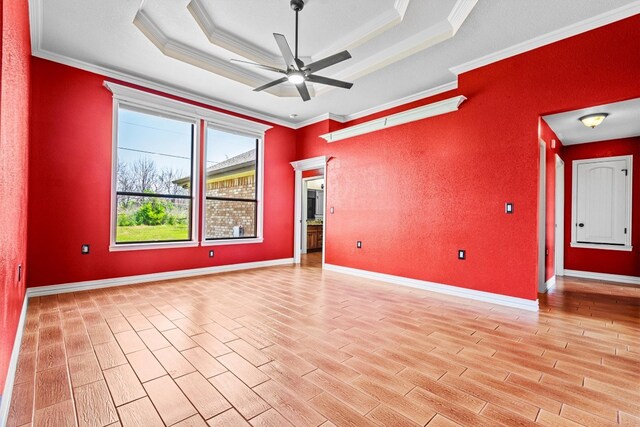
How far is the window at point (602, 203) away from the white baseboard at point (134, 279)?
604cm

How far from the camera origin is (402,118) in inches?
182

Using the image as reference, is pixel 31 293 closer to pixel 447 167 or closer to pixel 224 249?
pixel 224 249

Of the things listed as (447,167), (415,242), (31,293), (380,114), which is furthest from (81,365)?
(380,114)

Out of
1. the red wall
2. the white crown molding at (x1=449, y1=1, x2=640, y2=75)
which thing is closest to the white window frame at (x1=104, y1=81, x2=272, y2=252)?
the red wall

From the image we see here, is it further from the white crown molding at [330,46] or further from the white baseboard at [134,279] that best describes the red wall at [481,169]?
the white baseboard at [134,279]

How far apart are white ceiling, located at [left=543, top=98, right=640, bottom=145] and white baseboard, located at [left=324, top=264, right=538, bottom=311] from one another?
2.41 meters

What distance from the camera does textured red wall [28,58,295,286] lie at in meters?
3.62

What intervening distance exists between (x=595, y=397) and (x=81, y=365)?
3331 millimetres

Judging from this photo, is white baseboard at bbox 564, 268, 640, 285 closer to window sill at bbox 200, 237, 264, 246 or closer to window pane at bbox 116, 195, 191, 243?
window sill at bbox 200, 237, 264, 246

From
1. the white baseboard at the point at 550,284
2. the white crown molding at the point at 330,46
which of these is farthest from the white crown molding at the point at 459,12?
the white baseboard at the point at 550,284

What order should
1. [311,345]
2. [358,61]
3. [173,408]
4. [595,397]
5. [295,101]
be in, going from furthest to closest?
1. [295,101]
2. [358,61]
3. [311,345]
4. [595,397]
5. [173,408]

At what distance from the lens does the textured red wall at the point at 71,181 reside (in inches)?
142

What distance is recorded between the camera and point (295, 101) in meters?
5.19

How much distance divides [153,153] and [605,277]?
803 cm
